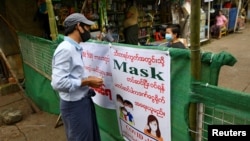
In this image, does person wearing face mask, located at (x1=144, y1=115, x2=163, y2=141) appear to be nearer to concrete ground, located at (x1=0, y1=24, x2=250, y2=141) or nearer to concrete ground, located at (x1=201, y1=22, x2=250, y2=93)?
concrete ground, located at (x1=0, y1=24, x2=250, y2=141)

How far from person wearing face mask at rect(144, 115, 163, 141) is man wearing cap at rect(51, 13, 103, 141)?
1.81 ft

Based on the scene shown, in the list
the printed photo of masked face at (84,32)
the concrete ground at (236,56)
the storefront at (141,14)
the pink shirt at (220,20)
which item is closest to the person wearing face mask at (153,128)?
the printed photo of masked face at (84,32)

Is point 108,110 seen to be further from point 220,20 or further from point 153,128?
point 220,20

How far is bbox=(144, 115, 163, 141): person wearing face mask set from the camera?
82.1 inches

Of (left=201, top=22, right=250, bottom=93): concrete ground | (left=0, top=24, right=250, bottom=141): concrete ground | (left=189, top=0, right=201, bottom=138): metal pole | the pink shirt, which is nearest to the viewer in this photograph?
(left=189, top=0, right=201, bottom=138): metal pole

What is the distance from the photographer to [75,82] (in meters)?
2.24

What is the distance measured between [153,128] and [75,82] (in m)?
0.76

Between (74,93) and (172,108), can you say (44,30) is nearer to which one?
(74,93)

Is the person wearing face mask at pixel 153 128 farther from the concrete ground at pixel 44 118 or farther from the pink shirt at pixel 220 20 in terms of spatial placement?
the pink shirt at pixel 220 20

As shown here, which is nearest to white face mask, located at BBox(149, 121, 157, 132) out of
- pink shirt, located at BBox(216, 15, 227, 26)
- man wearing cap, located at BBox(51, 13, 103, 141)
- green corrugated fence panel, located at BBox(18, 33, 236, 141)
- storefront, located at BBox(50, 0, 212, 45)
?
green corrugated fence panel, located at BBox(18, 33, 236, 141)

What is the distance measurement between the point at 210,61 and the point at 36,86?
3.86 metres

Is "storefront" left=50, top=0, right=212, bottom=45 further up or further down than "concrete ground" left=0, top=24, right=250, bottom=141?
further up

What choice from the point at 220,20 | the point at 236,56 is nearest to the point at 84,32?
the point at 236,56

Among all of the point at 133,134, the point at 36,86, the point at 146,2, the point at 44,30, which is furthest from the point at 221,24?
the point at 133,134
